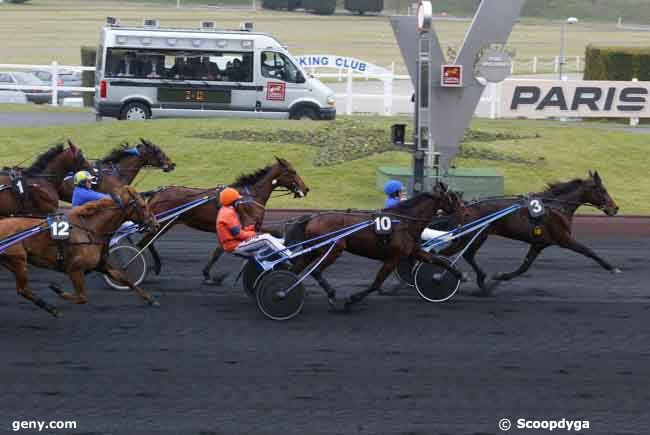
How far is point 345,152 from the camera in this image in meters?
19.2

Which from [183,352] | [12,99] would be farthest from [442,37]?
[183,352]

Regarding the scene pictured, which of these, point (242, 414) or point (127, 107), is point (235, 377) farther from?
point (127, 107)

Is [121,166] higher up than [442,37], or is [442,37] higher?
[442,37]

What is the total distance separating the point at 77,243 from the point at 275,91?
15.2 metres

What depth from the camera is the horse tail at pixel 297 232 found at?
10672mm

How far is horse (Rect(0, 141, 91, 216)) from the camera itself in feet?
39.4

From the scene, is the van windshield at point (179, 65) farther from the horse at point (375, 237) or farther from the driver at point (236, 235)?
the horse at point (375, 237)

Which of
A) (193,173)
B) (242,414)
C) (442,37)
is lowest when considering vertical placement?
(242,414)

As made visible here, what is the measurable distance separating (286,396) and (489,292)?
4.06 metres

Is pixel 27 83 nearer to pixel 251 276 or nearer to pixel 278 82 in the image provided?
pixel 278 82

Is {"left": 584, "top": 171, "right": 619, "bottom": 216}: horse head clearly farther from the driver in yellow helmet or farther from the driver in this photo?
the driver in yellow helmet

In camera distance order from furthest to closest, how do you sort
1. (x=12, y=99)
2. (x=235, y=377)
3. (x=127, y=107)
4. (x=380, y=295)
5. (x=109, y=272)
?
(x=12, y=99)
(x=127, y=107)
(x=380, y=295)
(x=109, y=272)
(x=235, y=377)

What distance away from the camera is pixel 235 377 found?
8.71 metres

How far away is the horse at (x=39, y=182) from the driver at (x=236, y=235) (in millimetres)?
2538
